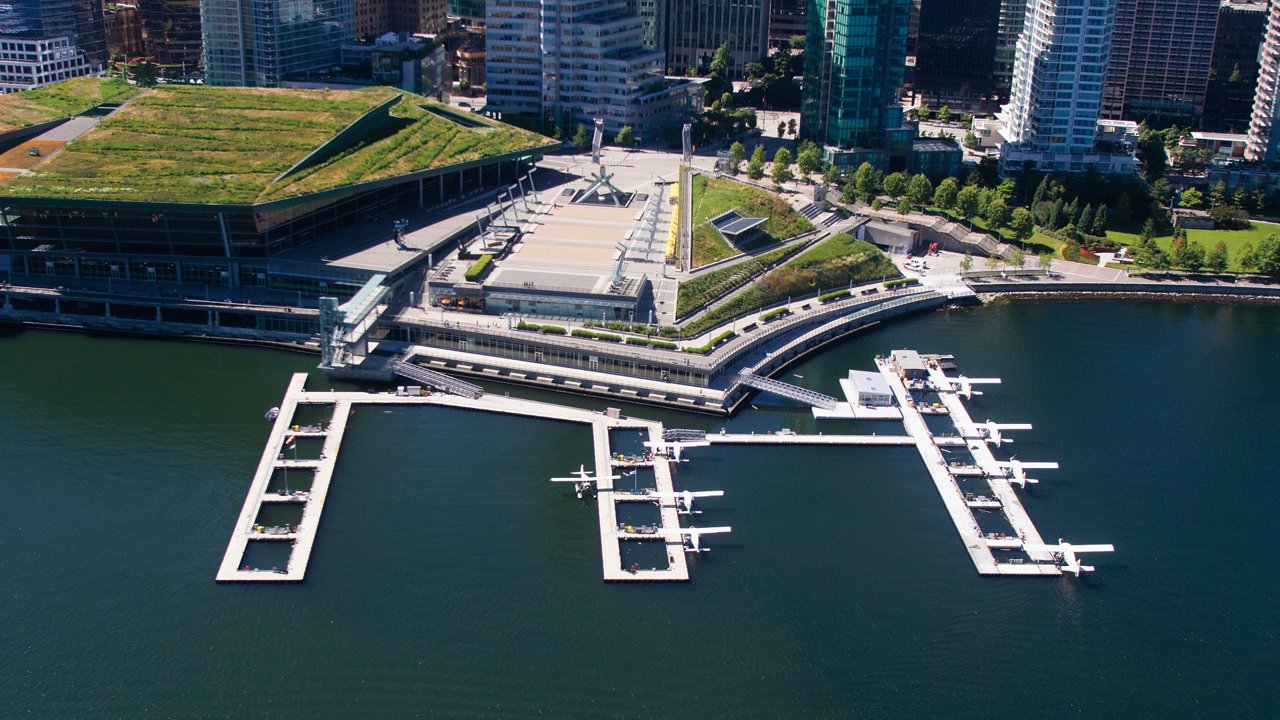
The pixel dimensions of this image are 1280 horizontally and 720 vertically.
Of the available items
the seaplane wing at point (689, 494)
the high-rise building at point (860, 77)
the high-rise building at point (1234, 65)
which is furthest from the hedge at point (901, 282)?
the high-rise building at point (1234, 65)

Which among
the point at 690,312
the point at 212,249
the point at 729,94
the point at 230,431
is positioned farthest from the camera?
the point at 729,94

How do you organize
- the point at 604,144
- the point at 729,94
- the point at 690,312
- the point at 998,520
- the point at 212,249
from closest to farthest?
the point at 998,520 < the point at 690,312 < the point at 212,249 < the point at 604,144 < the point at 729,94

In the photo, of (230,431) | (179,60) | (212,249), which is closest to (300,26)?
(179,60)

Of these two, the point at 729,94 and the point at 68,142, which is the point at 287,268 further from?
the point at 729,94

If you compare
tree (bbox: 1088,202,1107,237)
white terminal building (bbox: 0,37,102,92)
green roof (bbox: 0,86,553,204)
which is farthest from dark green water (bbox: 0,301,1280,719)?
white terminal building (bbox: 0,37,102,92)

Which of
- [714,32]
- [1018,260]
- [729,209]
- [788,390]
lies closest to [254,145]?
[729,209]

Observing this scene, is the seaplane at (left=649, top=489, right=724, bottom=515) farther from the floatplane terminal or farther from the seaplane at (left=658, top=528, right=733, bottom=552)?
the seaplane at (left=658, top=528, right=733, bottom=552)

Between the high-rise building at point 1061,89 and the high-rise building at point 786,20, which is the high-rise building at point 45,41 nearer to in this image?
the high-rise building at point 786,20
